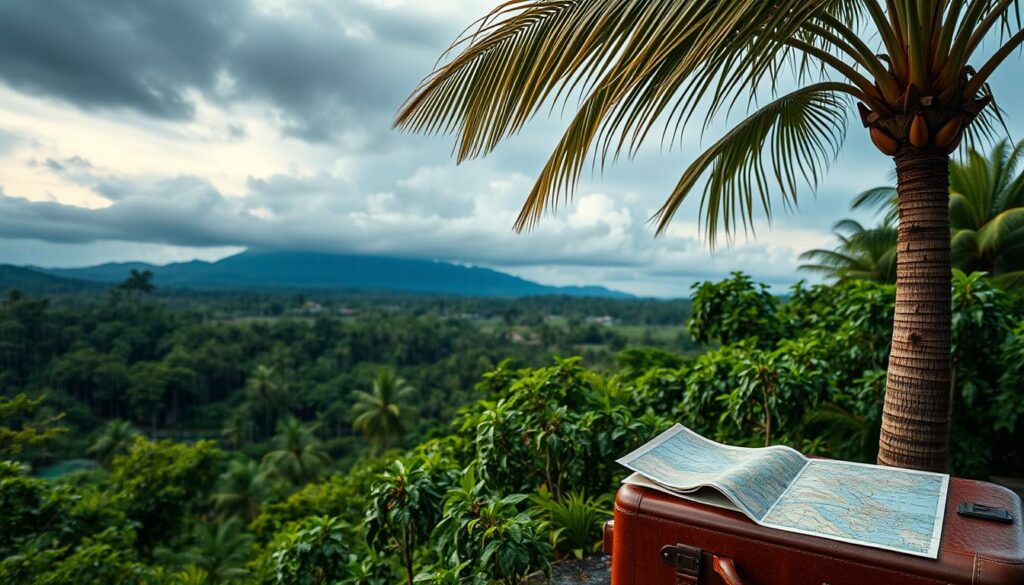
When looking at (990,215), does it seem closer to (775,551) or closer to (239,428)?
(775,551)

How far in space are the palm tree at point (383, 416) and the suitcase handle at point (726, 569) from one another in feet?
90.6

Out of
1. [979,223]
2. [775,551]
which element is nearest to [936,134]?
[775,551]

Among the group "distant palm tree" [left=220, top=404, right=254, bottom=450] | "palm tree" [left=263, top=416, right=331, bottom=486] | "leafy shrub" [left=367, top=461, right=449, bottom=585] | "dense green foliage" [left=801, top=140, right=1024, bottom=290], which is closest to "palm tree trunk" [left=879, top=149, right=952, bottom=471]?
"leafy shrub" [left=367, top=461, right=449, bottom=585]

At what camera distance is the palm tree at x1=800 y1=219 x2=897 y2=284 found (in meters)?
9.35

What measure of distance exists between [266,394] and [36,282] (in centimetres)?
7516

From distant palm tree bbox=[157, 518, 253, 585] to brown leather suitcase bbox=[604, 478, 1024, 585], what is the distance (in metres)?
15.6

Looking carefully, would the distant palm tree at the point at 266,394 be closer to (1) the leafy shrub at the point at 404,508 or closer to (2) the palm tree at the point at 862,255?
(2) the palm tree at the point at 862,255

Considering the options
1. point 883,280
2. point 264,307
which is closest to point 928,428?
point 883,280

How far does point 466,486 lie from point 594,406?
1.45 metres

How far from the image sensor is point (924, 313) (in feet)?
6.81

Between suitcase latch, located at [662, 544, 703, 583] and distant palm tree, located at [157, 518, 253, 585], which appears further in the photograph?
distant palm tree, located at [157, 518, 253, 585]

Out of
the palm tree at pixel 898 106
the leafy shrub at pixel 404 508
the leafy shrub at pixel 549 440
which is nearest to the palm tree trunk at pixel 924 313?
the palm tree at pixel 898 106

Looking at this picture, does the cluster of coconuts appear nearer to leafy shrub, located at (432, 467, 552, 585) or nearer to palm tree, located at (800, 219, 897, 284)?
leafy shrub, located at (432, 467, 552, 585)

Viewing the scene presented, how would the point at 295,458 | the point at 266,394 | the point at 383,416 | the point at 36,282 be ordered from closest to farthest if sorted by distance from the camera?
the point at 295,458 < the point at 383,416 < the point at 266,394 < the point at 36,282
